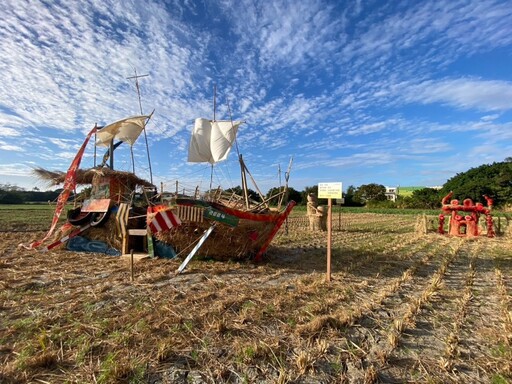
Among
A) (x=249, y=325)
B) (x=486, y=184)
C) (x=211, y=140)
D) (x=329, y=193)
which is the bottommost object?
(x=249, y=325)

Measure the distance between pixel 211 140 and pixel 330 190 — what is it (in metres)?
8.85

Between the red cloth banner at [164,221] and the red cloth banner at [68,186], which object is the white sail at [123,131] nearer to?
the red cloth banner at [68,186]

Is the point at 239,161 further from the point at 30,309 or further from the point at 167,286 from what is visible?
the point at 30,309

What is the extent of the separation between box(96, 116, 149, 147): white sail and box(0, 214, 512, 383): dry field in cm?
527

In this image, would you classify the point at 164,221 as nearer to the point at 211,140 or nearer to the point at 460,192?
the point at 211,140

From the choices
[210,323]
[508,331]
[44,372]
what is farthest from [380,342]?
[44,372]

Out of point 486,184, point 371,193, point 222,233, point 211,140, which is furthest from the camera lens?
point 371,193

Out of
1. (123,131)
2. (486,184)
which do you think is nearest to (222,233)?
(123,131)

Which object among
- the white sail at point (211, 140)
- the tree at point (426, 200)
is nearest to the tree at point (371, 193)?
the tree at point (426, 200)

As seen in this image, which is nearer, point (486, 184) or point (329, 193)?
point (329, 193)

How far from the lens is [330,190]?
643 centimetres

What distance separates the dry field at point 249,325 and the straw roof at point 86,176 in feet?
9.42

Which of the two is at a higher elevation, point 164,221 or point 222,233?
point 164,221

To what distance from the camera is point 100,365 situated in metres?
2.95
